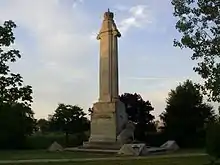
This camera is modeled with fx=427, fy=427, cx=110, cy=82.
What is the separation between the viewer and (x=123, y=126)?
110 ft

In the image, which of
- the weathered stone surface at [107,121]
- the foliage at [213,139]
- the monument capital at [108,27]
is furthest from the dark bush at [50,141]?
the foliage at [213,139]

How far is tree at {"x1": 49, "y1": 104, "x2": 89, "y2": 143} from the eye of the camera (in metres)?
43.7

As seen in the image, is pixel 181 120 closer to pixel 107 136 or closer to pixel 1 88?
pixel 107 136

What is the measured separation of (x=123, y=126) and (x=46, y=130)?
98.8 ft

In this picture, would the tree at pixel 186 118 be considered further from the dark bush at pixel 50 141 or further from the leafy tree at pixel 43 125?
the leafy tree at pixel 43 125

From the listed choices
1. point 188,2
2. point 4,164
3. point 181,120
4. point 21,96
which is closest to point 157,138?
point 181,120

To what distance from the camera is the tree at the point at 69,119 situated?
4366cm

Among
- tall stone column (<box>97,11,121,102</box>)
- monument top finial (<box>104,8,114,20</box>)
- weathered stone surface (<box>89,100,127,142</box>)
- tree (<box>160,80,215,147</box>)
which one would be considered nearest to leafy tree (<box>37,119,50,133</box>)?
tree (<box>160,80,215,147</box>)

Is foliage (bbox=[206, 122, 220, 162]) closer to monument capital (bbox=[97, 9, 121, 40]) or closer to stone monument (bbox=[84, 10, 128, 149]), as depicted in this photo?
stone monument (bbox=[84, 10, 128, 149])

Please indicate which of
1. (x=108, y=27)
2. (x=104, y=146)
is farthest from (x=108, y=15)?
(x=104, y=146)

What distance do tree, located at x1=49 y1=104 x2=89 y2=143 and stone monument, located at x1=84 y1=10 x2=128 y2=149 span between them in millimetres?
9737

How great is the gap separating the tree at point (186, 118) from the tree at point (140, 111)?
2885 millimetres

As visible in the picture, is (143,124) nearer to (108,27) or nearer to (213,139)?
(108,27)

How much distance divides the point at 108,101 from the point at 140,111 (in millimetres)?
16797
